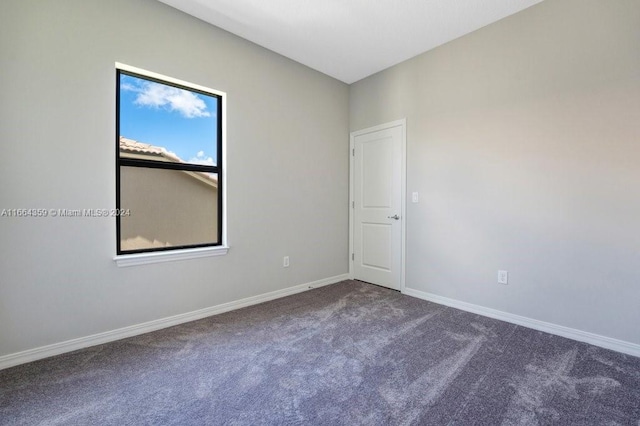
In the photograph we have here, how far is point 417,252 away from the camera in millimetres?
3350

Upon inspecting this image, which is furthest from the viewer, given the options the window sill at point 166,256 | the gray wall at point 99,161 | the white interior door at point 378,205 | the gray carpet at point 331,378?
the white interior door at point 378,205

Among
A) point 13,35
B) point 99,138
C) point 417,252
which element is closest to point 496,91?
point 417,252

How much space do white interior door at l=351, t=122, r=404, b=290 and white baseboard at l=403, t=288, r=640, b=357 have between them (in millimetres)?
607

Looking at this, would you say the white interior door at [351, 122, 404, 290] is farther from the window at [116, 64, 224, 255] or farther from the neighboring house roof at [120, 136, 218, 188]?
the neighboring house roof at [120, 136, 218, 188]

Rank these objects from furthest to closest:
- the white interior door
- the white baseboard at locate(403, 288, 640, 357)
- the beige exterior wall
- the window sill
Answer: the white interior door → the beige exterior wall → the window sill → the white baseboard at locate(403, 288, 640, 357)

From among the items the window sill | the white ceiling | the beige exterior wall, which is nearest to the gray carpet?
the window sill

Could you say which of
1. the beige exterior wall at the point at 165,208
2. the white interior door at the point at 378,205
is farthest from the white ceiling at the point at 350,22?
the beige exterior wall at the point at 165,208

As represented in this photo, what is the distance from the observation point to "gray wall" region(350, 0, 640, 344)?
2111 millimetres

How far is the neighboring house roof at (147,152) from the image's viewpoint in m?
2.39

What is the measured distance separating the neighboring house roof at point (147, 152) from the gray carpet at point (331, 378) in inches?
59.6

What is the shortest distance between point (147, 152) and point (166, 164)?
0.18 metres

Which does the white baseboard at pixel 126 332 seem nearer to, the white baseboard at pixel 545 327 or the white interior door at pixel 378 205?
the white interior door at pixel 378 205

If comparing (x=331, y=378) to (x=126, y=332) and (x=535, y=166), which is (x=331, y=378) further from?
(x=535, y=166)

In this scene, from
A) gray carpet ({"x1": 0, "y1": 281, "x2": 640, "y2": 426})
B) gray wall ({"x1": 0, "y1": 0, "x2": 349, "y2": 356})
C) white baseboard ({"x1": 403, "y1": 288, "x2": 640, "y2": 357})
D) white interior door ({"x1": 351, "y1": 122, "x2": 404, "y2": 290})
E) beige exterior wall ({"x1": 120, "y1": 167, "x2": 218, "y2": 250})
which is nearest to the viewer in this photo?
gray carpet ({"x1": 0, "y1": 281, "x2": 640, "y2": 426})
